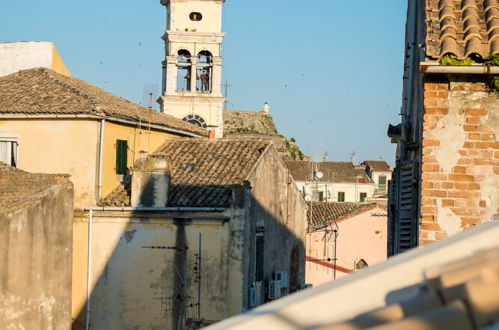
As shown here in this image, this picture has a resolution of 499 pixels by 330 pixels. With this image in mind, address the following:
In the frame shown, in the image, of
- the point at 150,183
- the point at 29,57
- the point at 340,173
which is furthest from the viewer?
the point at 340,173

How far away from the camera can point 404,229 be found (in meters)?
11.9

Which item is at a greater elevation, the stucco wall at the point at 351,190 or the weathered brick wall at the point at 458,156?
the weathered brick wall at the point at 458,156

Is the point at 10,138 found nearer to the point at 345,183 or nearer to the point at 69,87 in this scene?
the point at 69,87

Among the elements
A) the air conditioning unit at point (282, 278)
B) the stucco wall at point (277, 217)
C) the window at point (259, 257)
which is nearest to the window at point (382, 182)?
the stucco wall at point (277, 217)

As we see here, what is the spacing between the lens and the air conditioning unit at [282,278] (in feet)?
88.4

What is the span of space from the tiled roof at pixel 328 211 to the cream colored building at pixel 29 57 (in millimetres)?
15137

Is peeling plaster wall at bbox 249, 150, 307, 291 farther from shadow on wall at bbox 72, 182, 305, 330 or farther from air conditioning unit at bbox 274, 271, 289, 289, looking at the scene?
shadow on wall at bbox 72, 182, 305, 330

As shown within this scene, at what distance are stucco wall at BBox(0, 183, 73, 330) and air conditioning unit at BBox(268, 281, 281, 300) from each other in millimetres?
6913

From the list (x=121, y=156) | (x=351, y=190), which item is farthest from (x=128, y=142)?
(x=351, y=190)

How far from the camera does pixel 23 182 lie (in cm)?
2009

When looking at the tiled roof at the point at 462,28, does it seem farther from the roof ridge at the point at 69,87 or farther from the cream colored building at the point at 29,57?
the cream colored building at the point at 29,57

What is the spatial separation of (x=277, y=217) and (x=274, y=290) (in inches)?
110

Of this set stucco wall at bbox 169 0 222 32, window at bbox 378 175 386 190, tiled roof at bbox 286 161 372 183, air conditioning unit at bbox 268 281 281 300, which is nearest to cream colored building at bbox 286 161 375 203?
tiled roof at bbox 286 161 372 183

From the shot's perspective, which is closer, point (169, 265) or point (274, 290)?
point (169, 265)
